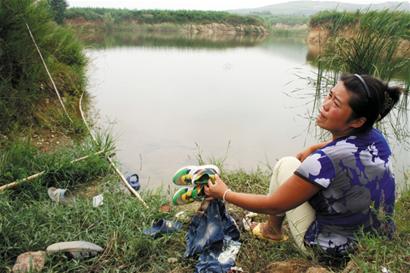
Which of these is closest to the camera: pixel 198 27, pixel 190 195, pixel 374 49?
pixel 190 195

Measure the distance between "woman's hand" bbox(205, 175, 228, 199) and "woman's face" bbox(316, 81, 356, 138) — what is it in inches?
18.1

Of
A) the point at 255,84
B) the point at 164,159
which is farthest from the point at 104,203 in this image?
the point at 255,84

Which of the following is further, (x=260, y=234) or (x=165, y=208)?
(x=165, y=208)

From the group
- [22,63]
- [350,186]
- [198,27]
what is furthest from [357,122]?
[198,27]

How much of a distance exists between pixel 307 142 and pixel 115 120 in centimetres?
209

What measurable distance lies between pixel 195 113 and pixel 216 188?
10.8 ft

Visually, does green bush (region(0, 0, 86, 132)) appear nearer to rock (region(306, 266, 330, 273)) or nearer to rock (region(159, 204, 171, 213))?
rock (region(159, 204, 171, 213))

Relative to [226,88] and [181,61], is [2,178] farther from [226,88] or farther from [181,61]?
[181,61]

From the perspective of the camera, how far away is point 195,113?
4883mm

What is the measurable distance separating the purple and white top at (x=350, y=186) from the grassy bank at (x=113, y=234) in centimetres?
8

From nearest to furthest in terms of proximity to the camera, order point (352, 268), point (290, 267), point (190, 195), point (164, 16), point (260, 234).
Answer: point (352, 268) < point (290, 267) < point (190, 195) < point (260, 234) < point (164, 16)

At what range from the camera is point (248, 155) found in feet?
11.6

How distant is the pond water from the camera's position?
3469 mm

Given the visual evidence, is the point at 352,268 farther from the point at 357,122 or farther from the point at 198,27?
the point at 198,27
